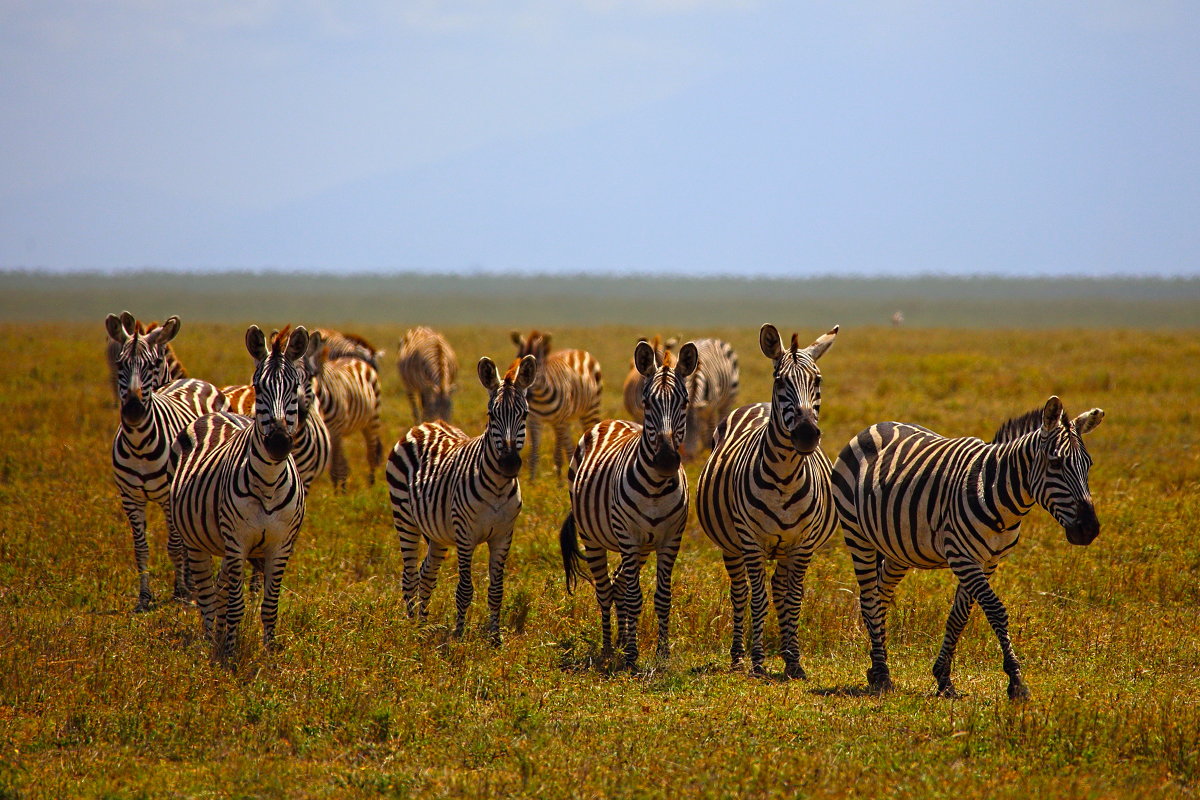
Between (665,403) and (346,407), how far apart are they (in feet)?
27.3

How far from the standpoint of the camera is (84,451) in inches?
587

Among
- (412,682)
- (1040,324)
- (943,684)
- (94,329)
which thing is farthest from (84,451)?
(1040,324)

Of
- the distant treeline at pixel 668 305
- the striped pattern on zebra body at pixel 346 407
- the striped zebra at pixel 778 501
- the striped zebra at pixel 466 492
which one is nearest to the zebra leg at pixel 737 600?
the striped zebra at pixel 778 501

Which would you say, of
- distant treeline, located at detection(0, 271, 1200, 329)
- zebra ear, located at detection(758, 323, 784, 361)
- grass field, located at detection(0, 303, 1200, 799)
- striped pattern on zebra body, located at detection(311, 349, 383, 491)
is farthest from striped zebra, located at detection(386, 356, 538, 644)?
distant treeline, located at detection(0, 271, 1200, 329)

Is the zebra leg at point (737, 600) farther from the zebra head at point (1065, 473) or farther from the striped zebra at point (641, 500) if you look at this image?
the zebra head at point (1065, 473)

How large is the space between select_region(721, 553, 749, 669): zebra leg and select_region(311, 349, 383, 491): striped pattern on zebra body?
7.12 metres

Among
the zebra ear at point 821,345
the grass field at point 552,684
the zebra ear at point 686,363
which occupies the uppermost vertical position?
the zebra ear at point 821,345

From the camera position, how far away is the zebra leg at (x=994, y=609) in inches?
257

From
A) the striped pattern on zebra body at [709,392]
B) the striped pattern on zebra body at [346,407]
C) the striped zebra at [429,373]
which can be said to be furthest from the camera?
the striped zebra at [429,373]

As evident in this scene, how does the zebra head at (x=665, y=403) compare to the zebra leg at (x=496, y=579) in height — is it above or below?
above

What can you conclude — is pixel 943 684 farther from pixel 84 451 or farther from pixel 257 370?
pixel 84 451

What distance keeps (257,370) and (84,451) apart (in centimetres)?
919

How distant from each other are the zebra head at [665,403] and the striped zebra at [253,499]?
228cm

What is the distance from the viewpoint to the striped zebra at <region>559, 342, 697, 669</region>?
7.35m
